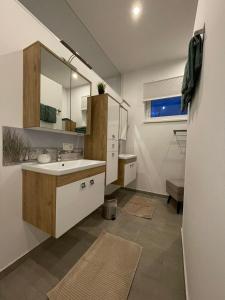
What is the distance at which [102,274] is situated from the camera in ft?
3.87

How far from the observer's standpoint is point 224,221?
43 centimetres

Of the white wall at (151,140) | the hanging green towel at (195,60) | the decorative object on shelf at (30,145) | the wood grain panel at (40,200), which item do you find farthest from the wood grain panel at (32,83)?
the white wall at (151,140)

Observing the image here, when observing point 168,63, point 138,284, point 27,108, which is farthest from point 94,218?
point 168,63

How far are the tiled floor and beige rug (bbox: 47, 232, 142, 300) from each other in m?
0.06

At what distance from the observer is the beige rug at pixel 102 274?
1023 mm

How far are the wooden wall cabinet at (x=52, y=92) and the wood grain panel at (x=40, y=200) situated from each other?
18.3 inches

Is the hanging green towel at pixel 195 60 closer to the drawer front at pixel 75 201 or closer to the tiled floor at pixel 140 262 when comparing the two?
the drawer front at pixel 75 201

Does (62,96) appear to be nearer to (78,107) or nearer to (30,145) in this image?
(78,107)

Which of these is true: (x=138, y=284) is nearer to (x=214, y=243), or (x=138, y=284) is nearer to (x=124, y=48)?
(x=214, y=243)

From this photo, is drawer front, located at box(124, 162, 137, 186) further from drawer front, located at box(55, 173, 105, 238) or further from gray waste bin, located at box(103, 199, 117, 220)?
drawer front, located at box(55, 173, 105, 238)

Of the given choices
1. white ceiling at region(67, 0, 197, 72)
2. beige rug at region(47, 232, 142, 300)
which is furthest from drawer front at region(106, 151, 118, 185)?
white ceiling at region(67, 0, 197, 72)

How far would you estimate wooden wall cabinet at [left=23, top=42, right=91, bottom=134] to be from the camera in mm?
1184

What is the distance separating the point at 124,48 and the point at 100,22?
644 millimetres

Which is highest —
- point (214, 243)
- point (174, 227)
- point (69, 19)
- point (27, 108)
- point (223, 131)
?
point (69, 19)
